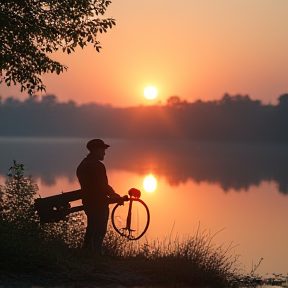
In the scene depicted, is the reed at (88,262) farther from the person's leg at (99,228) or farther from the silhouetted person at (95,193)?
the silhouetted person at (95,193)

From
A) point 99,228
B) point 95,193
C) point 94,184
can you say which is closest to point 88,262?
point 99,228

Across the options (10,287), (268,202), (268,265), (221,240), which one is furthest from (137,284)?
(268,202)

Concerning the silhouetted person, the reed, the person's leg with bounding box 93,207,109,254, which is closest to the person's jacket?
the silhouetted person

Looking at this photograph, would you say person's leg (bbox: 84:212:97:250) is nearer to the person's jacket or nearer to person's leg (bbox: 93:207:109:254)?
person's leg (bbox: 93:207:109:254)

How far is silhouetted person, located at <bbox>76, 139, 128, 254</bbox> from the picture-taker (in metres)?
12.9

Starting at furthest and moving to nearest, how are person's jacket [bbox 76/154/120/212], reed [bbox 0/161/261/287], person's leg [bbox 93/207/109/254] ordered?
person's leg [bbox 93/207/109/254] < person's jacket [bbox 76/154/120/212] < reed [bbox 0/161/261/287]

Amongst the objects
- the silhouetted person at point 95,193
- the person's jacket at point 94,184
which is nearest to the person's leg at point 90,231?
the silhouetted person at point 95,193

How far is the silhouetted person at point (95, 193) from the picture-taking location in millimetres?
12898

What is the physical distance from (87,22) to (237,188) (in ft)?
201

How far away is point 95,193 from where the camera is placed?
1298cm

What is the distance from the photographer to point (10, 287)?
10.2 meters

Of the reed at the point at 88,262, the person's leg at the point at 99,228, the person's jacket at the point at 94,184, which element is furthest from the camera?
the person's leg at the point at 99,228

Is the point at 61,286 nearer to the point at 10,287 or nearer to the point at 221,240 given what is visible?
the point at 10,287

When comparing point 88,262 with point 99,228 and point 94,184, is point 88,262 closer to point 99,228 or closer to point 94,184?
point 99,228
